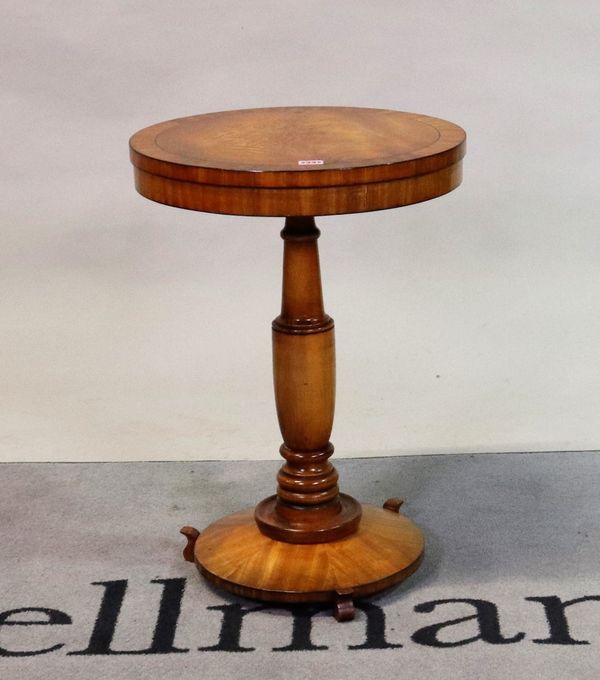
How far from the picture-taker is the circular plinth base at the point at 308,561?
3072 millimetres

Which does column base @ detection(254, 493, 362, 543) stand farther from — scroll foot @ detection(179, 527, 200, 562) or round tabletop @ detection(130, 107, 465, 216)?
round tabletop @ detection(130, 107, 465, 216)

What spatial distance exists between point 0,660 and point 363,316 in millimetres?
2109

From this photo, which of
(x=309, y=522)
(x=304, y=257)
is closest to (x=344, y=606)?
(x=309, y=522)

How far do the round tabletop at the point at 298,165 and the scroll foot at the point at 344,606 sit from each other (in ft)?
2.71

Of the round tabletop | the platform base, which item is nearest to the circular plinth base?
the platform base

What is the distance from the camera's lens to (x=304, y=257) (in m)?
3.08

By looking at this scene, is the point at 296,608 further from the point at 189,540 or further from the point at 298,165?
the point at 298,165

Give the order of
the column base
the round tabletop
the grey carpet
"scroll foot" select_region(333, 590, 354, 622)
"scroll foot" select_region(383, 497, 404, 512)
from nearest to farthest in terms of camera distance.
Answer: the round tabletop, the grey carpet, "scroll foot" select_region(333, 590, 354, 622), the column base, "scroll foot" select_region(383, 497, 404, 512)

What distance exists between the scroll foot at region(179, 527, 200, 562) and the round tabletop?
0.81 m

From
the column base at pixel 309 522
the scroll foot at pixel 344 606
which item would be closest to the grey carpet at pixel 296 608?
the scroll foot at pixel 344 606

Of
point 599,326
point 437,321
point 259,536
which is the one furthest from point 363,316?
point 259,536

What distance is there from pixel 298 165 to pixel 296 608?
0.97m

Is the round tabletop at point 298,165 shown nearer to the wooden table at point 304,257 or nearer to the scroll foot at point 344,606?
the wooden table at point 304,257

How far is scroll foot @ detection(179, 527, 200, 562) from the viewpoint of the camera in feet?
10.8
